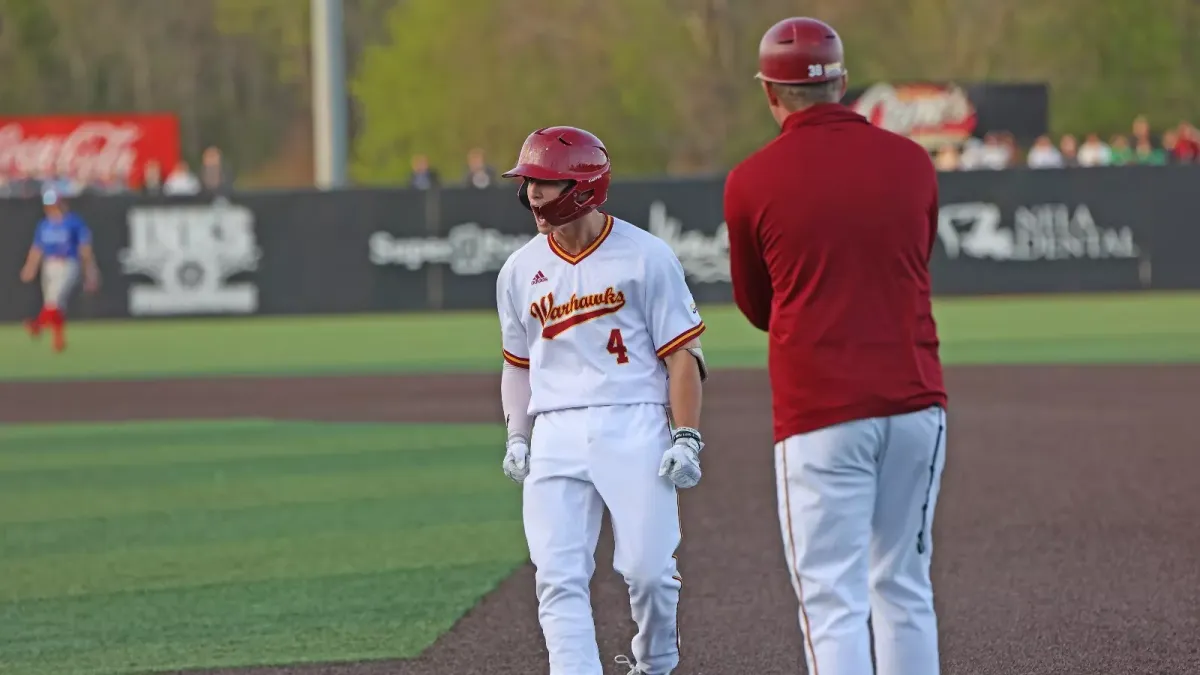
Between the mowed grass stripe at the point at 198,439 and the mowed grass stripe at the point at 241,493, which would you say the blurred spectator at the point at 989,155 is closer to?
the mowed grass stripe at the point at 198,439

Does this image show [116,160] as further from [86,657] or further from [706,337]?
[86,657]

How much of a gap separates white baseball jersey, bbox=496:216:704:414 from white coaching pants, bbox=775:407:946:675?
1.05 m

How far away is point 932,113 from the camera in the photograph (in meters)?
37.0

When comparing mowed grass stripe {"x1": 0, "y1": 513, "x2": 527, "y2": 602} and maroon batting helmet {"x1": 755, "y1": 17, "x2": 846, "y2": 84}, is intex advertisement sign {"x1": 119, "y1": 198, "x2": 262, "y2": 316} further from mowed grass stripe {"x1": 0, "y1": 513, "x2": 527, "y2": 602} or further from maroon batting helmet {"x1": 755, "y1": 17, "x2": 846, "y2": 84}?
maroon batting helmet {"x1": 755, "y1": 17, "x2": 846, "y2": 84}

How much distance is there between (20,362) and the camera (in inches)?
936

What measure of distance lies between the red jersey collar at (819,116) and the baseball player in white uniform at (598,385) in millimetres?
1047

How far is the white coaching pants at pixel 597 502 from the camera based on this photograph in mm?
5695

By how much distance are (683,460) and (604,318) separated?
505 millimetres

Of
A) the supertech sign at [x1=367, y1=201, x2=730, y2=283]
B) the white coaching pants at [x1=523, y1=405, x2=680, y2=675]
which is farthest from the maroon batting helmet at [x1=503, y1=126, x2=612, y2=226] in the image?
the supertech sign at [x1=367, y1=201, x2=730, y2=283]

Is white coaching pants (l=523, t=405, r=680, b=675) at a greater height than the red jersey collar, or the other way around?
the red jersey collar

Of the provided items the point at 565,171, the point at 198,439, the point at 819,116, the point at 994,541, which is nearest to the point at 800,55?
the point at 819,116

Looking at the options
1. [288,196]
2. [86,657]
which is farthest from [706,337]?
[86,657]

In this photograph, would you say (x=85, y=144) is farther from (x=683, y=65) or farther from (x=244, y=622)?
(x=244, y=622)

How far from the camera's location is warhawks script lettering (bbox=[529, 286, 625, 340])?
5848 millimetres
